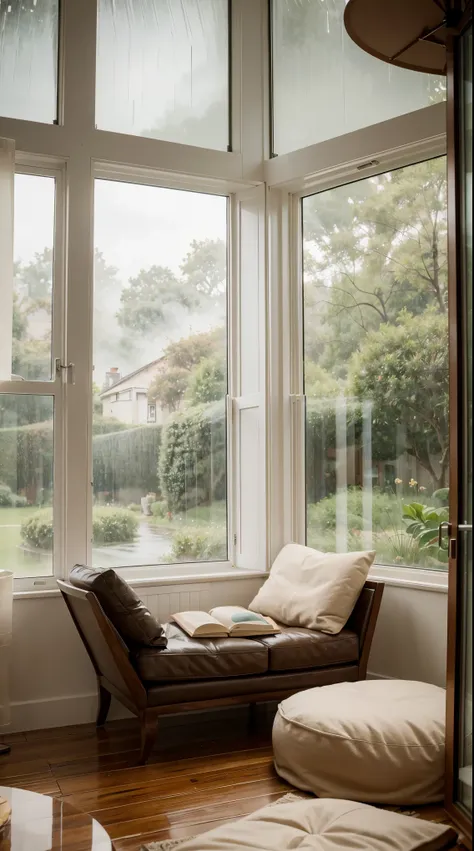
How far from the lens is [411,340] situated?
14.0 ft

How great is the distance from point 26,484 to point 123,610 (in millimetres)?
1071

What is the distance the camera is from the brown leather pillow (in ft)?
11.7

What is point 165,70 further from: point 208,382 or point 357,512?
point 357,512

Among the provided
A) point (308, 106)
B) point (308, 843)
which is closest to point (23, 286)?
point (308, 106)

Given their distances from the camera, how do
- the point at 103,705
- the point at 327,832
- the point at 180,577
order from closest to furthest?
the point at 327,832 → the point at 103,705 → the point at 180,577

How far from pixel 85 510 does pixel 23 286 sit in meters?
1.24

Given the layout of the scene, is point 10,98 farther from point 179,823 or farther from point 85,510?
point 179,823

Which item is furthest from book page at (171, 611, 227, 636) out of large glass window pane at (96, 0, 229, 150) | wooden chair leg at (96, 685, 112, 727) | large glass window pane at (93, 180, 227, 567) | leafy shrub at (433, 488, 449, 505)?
large glass window pane at (96, 0, 229, 150)

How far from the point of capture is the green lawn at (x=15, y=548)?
424cm

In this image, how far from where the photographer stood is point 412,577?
421 cm

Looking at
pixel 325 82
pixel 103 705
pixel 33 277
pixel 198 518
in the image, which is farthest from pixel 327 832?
pixel 325 82

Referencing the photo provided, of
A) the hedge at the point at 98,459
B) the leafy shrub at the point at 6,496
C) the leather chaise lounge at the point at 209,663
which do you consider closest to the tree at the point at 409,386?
the leather chaise lounge at the point at 209,663

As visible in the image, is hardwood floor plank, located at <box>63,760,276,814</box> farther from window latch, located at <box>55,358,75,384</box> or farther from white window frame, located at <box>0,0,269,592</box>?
window latch, located at <box>55,358,75,384</box>

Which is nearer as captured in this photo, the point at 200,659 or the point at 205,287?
the point at 200,659
